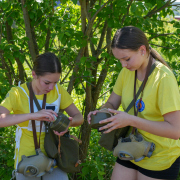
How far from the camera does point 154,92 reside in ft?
5.88

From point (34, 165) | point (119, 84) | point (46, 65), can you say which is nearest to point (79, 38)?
point (46, 65)

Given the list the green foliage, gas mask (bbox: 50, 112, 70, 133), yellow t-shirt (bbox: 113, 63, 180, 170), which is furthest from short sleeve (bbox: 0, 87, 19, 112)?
yellow t-shirt (bbox: 113, 63, 180, 170)

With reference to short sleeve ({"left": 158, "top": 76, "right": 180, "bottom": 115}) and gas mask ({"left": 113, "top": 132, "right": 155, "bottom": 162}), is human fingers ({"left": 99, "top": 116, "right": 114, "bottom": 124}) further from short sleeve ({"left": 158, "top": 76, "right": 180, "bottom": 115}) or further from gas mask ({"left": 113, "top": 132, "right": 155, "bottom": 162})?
short sleeve ({"left": 158, "top": 76, "right": 180, "bottom": 115})

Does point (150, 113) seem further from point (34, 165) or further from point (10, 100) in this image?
point (10, 100)

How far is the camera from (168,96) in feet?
5.62

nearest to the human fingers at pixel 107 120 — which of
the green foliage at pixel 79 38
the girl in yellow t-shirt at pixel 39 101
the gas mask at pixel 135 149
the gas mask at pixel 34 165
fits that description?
the gas mask at pixel 135 149

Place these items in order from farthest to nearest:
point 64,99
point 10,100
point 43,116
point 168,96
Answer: point 64,99
point 10,100
point 43,116
point 168,96

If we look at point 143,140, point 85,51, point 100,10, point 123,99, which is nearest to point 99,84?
point 85,51

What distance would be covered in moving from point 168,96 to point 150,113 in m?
0.20

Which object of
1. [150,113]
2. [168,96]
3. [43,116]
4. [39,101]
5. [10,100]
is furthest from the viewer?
[39,101]

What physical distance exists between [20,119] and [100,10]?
1.73 metres

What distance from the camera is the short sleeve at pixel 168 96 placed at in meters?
1.69

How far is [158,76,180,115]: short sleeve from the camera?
1.69 meters

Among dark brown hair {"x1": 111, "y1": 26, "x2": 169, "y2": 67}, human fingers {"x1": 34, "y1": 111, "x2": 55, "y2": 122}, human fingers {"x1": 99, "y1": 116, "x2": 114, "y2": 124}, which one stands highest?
dark brown hair {"x1": 111, "y1": 26, "x2": 169, "y2": 67}
